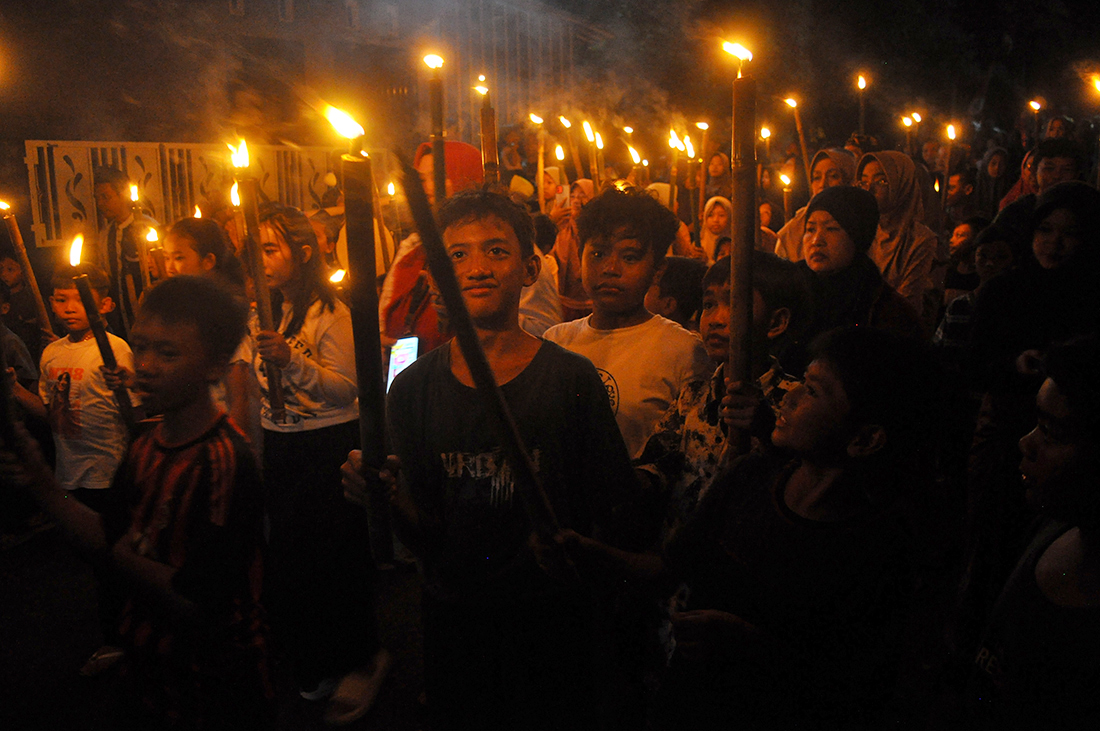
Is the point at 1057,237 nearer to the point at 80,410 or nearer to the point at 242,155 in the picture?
the point at 242,155

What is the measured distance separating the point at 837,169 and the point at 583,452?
13.9 feet

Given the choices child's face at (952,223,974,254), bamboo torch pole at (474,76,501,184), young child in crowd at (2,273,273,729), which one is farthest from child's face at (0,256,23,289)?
child's face at (952,223,974,254)

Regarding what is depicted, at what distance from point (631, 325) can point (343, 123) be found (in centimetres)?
166

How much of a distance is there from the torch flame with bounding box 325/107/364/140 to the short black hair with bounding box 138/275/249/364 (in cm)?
107

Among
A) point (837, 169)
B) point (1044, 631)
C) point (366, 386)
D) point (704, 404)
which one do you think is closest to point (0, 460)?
point (366, 386)

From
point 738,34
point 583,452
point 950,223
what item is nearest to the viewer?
point 738,34

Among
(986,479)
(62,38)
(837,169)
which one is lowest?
(986,479)

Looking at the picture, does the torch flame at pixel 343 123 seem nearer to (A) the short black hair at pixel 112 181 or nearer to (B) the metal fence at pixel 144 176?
(A) the short black hair at pixel 112 181

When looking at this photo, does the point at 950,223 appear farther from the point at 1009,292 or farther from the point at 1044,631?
the point at 1044,631

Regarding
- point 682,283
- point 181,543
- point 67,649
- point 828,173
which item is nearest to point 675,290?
point 682,283

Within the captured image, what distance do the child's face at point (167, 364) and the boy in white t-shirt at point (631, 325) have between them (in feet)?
4.18

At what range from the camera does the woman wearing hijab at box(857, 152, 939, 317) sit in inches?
188

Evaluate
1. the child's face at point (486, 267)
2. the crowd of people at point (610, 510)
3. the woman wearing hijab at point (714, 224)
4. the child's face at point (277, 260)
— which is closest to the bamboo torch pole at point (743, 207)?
the crowd of people at point (610, 510)

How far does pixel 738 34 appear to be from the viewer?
1.92 m
